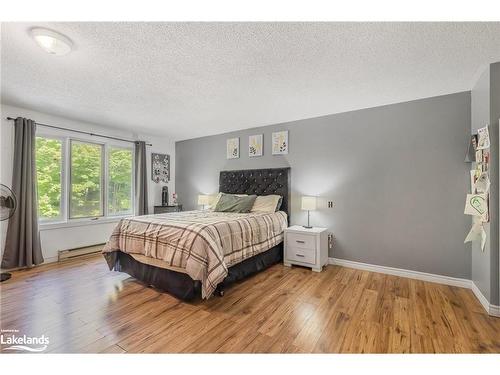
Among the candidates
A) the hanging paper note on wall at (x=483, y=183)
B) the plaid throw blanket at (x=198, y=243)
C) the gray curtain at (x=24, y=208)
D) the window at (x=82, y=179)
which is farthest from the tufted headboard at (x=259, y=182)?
the gray curtain at (x=24, y=208)

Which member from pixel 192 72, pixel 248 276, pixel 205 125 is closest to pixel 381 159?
pixel 248 276

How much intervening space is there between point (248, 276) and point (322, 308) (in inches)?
41.6

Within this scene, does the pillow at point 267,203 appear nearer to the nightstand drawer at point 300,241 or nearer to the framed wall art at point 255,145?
the nightstand drawer at point 300,241

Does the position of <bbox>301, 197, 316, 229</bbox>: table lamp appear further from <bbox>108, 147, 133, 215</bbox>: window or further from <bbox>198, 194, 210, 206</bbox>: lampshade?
<bbox>108, 147, 133, 215</bbox>: window

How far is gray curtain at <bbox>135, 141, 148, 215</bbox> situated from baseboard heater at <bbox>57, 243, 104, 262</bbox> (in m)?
0.93

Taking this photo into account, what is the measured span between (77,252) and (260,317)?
11.2 ft

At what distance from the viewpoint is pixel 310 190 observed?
12.0 feet

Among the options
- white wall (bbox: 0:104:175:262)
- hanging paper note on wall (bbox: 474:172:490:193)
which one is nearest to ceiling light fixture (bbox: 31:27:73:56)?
white wall (bbox: 0:104:175:262)

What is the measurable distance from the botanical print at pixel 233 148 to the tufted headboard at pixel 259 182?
13.0 inches

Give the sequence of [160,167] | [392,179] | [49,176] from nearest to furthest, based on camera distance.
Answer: [392,179]
[49,176]
[160,167]

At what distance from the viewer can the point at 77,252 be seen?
3.72 meters

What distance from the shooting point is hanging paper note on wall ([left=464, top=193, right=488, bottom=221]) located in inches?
83.5

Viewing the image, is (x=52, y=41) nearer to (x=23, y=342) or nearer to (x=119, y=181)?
(x=23, y=342)

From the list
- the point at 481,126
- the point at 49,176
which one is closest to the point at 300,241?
the point at 481,126
